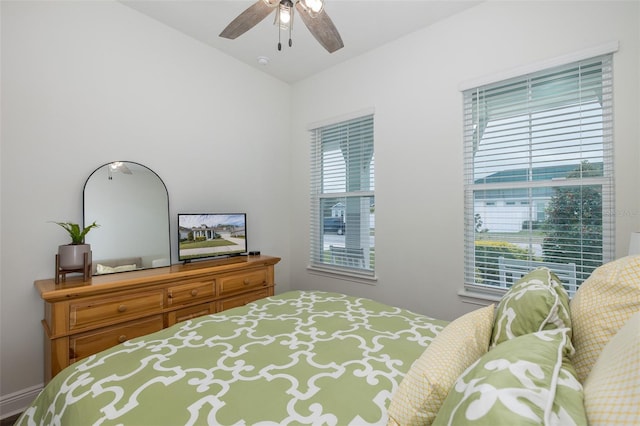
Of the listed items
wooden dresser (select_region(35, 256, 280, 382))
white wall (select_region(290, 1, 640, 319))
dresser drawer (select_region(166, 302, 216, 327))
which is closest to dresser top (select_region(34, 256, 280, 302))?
wooden dresser (select_region(35, 256, 280, 382))

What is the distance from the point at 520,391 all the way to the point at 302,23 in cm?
293

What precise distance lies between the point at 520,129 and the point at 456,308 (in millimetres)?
1484

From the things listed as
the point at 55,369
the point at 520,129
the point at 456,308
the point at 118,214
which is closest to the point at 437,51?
the point at 520,129

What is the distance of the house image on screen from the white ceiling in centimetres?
141

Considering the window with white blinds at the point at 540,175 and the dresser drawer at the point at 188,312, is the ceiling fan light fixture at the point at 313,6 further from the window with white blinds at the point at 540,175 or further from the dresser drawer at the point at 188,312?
the dresser drawer at the point at 188,312

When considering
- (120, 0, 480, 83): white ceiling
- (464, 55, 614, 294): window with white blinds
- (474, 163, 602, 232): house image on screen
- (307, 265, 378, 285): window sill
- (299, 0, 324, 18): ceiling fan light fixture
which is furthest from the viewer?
(307, 265, 378, 285): window sill

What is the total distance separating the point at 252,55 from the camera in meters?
3.19

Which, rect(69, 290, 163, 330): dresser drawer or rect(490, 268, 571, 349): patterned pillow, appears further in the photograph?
rect(69, 290, 163, 330): dresser drawer

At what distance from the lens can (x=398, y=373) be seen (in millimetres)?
1113

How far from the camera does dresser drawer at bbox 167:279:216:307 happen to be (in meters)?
2.25

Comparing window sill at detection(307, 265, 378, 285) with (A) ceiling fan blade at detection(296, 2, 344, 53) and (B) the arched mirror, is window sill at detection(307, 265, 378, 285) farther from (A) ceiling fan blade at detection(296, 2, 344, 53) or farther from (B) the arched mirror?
(A) ceiling fan blade at detection(296, 2, 344, 53)

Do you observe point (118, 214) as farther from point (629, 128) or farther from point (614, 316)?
point (629, 128)

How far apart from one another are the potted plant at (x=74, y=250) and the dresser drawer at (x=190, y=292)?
59 centimetres

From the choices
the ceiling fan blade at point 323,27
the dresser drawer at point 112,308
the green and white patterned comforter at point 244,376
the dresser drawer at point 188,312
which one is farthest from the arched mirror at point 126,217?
the ceiling fan blade at point 323,27
